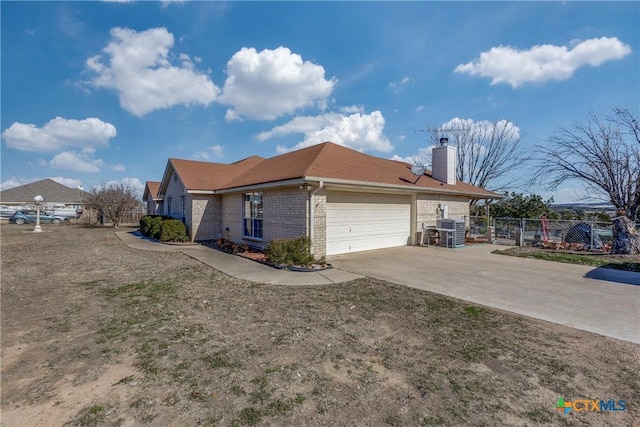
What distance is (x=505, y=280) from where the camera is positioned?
707cm

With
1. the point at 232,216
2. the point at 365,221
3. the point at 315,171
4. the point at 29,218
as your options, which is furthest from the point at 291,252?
the point at 29,218

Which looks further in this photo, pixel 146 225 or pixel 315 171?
pixel 146 225

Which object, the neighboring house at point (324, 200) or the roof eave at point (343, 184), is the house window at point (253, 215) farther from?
the roof eave at point (343, 184)

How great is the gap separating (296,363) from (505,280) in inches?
243

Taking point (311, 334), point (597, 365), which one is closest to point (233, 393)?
point (311, 334)

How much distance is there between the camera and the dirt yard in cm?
247

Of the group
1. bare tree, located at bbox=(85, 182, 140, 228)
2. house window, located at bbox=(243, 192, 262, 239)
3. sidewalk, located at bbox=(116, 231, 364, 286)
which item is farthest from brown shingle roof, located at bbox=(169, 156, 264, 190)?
bare tree, located at bbox=(85, 182, 140, 228)

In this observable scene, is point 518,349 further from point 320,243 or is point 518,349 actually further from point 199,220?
point 199,220

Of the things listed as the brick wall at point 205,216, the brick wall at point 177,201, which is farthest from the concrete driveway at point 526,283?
the brick wall at point 177,201

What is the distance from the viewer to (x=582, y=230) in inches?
532

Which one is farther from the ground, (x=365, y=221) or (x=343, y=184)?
(x=343, y=184)

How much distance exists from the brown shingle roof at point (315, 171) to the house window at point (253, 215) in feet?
2.21

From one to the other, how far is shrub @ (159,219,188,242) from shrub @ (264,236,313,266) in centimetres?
789

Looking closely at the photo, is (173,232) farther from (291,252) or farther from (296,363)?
(296,363)
